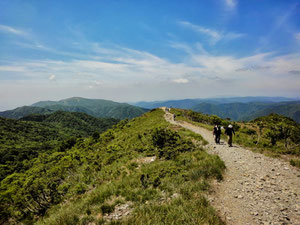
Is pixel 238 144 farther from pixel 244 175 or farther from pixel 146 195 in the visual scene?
pixel 146 195

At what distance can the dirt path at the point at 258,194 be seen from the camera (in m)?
4.88

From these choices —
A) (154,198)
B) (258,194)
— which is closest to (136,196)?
(154,198)

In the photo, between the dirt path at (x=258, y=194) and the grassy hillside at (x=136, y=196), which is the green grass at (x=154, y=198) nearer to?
the grassy hillside at (x=136, y=196)

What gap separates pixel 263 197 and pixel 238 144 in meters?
10.5

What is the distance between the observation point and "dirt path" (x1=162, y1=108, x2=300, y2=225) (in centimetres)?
488

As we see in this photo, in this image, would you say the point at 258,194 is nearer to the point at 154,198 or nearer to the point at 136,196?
the point at 154,198

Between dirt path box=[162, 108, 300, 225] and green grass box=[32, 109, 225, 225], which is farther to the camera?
dirt path box=[162, 108, 300, 225]

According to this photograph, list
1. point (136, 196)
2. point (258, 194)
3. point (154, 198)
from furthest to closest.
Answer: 1. point (136, 196)
2. point (154, 198)
3. point (258, 194)

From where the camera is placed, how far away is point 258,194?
6102mm

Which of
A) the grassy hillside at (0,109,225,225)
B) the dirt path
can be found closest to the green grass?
the grassy hillside at (0,109,225,225)

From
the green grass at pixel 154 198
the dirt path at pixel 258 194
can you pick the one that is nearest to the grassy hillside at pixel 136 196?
the green grass at pixel 154 198

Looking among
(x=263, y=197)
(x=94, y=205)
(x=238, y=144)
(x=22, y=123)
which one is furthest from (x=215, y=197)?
(x=22, y=123)

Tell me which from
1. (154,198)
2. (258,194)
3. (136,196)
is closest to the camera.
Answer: (258,194)

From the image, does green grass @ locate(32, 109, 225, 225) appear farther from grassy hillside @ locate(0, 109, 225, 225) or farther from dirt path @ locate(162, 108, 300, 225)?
dirt path @ locate(162, 108, 300, 225)
